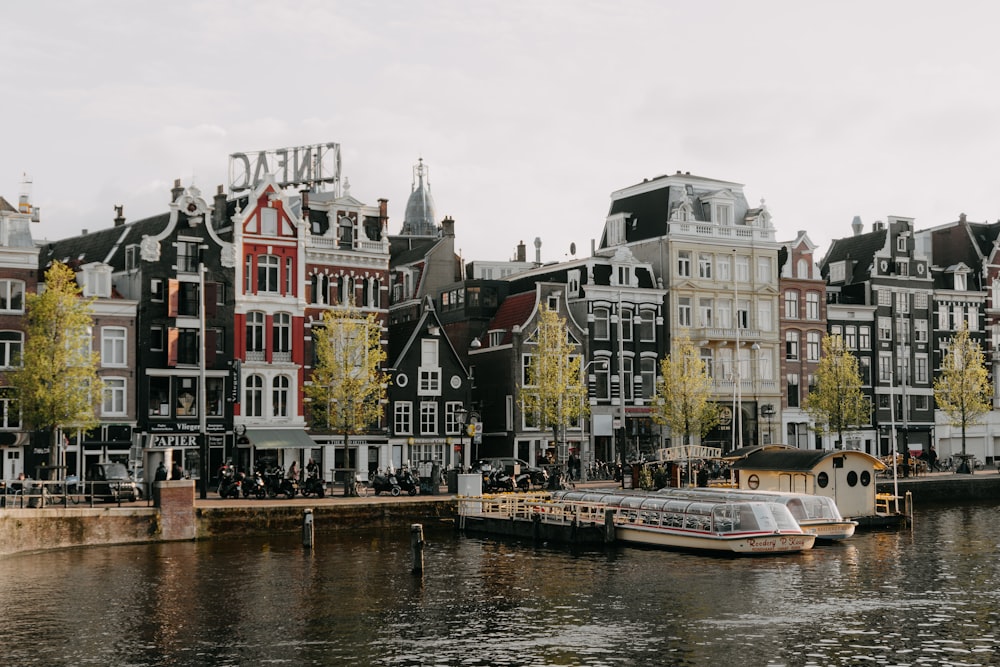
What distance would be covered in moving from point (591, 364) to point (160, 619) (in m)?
56.4

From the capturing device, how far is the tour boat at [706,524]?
5044 centimetres

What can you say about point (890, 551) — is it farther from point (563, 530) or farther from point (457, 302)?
point (457, 302)

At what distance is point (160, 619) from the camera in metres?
36.1

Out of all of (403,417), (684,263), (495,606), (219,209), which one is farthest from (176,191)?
(495,606)

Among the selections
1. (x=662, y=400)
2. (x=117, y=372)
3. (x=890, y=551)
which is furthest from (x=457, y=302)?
(x=890, y=551)

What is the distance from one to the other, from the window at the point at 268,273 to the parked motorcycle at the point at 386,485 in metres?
17.5

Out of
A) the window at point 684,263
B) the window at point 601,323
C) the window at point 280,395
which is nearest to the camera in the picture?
the window at point 280,395

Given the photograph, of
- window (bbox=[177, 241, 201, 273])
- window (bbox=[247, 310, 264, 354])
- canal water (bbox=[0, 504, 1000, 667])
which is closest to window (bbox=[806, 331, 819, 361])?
window (bbox=[247, 310, 264, 354])

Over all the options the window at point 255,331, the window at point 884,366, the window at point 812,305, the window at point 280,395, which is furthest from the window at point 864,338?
the window at point 255,331

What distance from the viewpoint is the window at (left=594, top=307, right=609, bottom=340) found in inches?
3583

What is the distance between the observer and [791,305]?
99438 millimetres

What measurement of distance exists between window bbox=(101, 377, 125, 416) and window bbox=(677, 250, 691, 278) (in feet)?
136

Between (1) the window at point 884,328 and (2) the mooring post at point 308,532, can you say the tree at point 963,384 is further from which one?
(2) the mooring post at point 308,532

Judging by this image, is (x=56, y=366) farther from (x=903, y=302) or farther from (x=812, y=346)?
(x=903, y=302)
